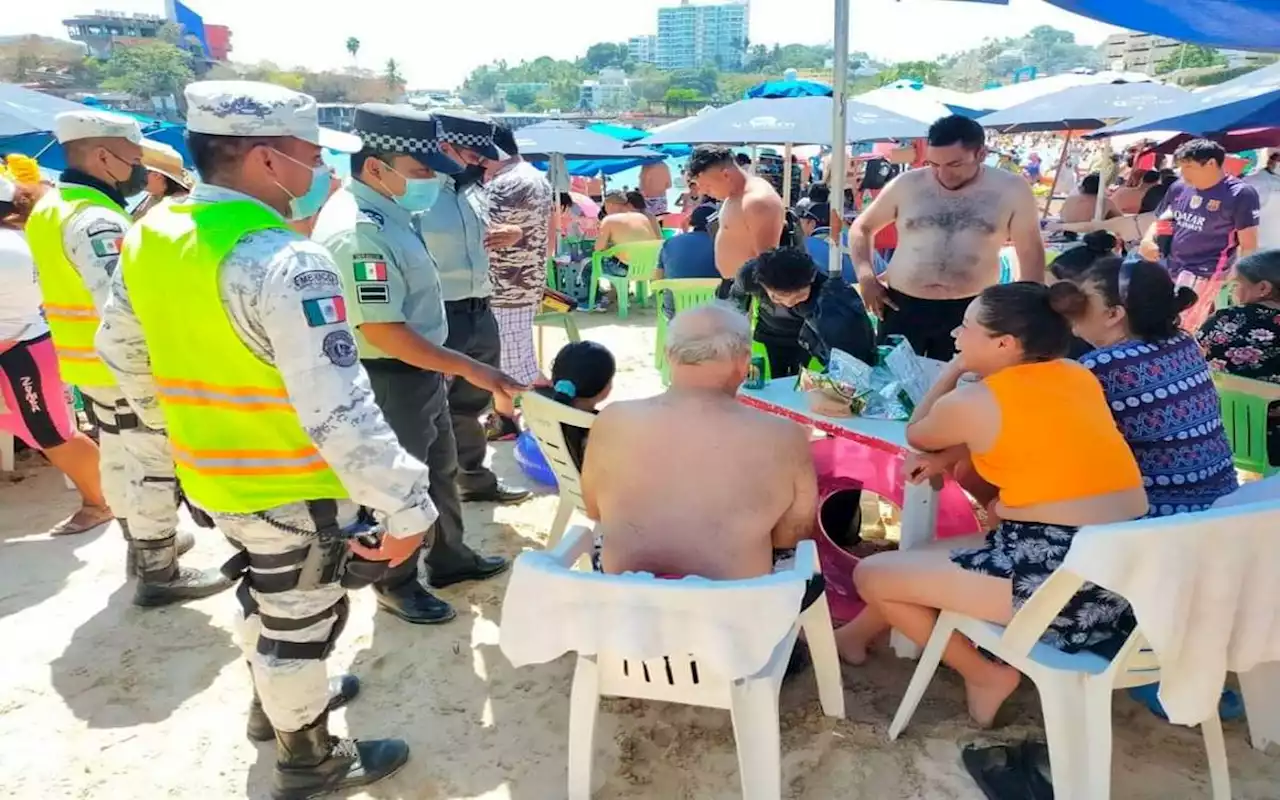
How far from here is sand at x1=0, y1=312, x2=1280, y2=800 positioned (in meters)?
2.38

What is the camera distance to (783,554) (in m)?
2.43

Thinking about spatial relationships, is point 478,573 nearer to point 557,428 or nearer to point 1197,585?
point 557,428

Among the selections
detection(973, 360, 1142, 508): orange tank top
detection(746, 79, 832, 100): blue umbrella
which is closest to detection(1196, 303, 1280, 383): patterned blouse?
detection(973, 360, 1142, 508): orange tank top

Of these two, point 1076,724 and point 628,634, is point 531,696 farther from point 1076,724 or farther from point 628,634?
point 1076,724

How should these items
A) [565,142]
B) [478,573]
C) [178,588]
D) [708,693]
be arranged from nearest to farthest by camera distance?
[708,693] → [178,588] → [478,573] → [565,142]

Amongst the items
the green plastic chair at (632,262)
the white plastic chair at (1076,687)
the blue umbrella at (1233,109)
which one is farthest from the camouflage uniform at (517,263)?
the blue umbrella at (1233,109)

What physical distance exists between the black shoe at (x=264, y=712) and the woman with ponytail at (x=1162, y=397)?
2.39m

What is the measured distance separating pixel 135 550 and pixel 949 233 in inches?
144

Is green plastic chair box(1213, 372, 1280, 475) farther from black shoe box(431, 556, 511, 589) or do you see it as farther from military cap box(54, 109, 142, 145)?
military cap box(54, 109, 142, 145)

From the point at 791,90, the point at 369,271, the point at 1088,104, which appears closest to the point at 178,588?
the point at 369,271

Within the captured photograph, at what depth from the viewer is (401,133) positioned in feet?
8.96

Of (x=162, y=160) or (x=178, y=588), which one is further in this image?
(x=162, y=160)

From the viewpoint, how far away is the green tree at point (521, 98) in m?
124

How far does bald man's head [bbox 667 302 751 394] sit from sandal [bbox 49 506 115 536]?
3.36 m
